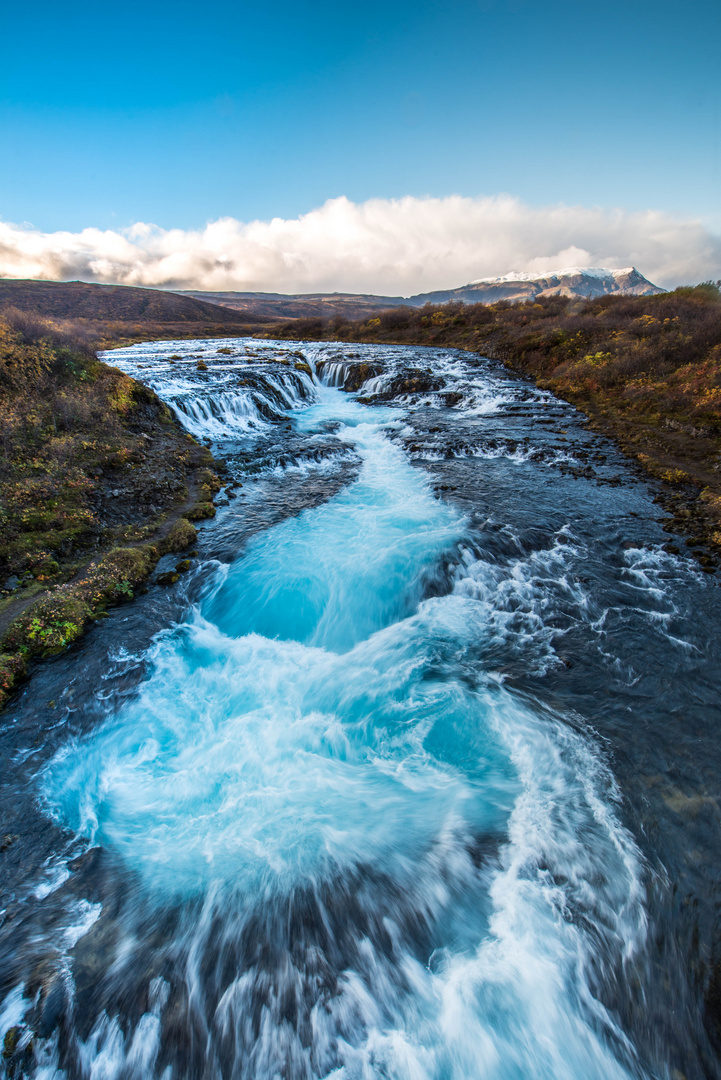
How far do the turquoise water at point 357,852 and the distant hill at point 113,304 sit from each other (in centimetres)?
8732

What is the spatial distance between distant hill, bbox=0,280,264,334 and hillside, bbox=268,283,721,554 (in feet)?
233

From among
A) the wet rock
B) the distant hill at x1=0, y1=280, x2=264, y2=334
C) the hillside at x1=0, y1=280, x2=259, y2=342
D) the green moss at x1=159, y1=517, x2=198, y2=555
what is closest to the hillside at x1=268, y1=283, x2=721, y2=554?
the wet rock

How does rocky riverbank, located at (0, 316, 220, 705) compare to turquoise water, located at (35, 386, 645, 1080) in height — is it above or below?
above

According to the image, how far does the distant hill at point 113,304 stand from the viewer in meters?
85.2

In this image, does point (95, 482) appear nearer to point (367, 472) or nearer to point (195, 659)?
point (195, 659)

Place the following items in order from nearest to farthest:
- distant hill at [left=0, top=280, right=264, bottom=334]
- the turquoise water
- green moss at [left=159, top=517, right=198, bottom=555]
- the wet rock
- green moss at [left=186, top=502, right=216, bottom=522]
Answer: the turquoise water
the wet rock
green moss at [left=159, top=517, right=198, bottom=555]
green moss at [left=186, top=502, right=216, bottom=522]
distant hill at [left=0, top=280, right=264, bottom=334]

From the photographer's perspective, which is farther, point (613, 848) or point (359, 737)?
point (359, 737)

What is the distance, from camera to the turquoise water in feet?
11.5

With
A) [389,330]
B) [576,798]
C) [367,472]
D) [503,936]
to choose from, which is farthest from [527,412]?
[389,330]

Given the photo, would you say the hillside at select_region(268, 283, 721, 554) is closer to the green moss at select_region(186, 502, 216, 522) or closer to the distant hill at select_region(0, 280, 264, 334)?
the green moss at select_region(186, 502, 216, 522)

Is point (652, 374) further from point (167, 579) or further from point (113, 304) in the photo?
point (113, 304)

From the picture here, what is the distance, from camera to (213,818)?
517cm

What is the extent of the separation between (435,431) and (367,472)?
5668 mm

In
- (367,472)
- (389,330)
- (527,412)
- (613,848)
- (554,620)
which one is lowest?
(613,848)
